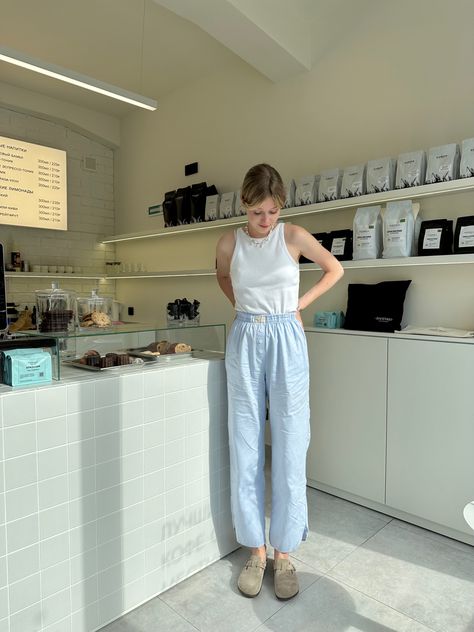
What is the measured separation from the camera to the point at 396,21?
2.79 metres

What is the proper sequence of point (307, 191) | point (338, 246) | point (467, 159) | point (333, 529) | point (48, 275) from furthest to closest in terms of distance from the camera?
point (48, 275), point (307, 191), point (338, 246), point (333, 529), point (467, 159)

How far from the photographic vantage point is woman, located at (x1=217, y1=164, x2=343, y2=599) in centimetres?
182

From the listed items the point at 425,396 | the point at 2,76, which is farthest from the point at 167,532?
the point at 2,76

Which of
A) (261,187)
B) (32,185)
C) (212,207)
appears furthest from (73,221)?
(261,187)

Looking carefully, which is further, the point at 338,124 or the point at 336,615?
the point at 338,124

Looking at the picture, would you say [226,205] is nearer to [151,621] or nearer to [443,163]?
[443,163]

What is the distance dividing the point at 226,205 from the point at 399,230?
152cm

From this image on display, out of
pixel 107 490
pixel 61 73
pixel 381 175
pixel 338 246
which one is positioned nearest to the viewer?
pixel 107 490

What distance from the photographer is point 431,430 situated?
93.5 inches

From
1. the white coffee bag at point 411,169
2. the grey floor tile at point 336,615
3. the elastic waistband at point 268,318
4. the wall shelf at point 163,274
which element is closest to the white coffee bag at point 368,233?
the white coffee bag at point 411,169

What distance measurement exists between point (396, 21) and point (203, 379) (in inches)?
97.6

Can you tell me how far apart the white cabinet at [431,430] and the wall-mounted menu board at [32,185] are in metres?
3.75

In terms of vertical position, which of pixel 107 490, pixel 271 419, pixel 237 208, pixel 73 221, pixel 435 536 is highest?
pixel 73 221

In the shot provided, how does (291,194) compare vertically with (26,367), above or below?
above
